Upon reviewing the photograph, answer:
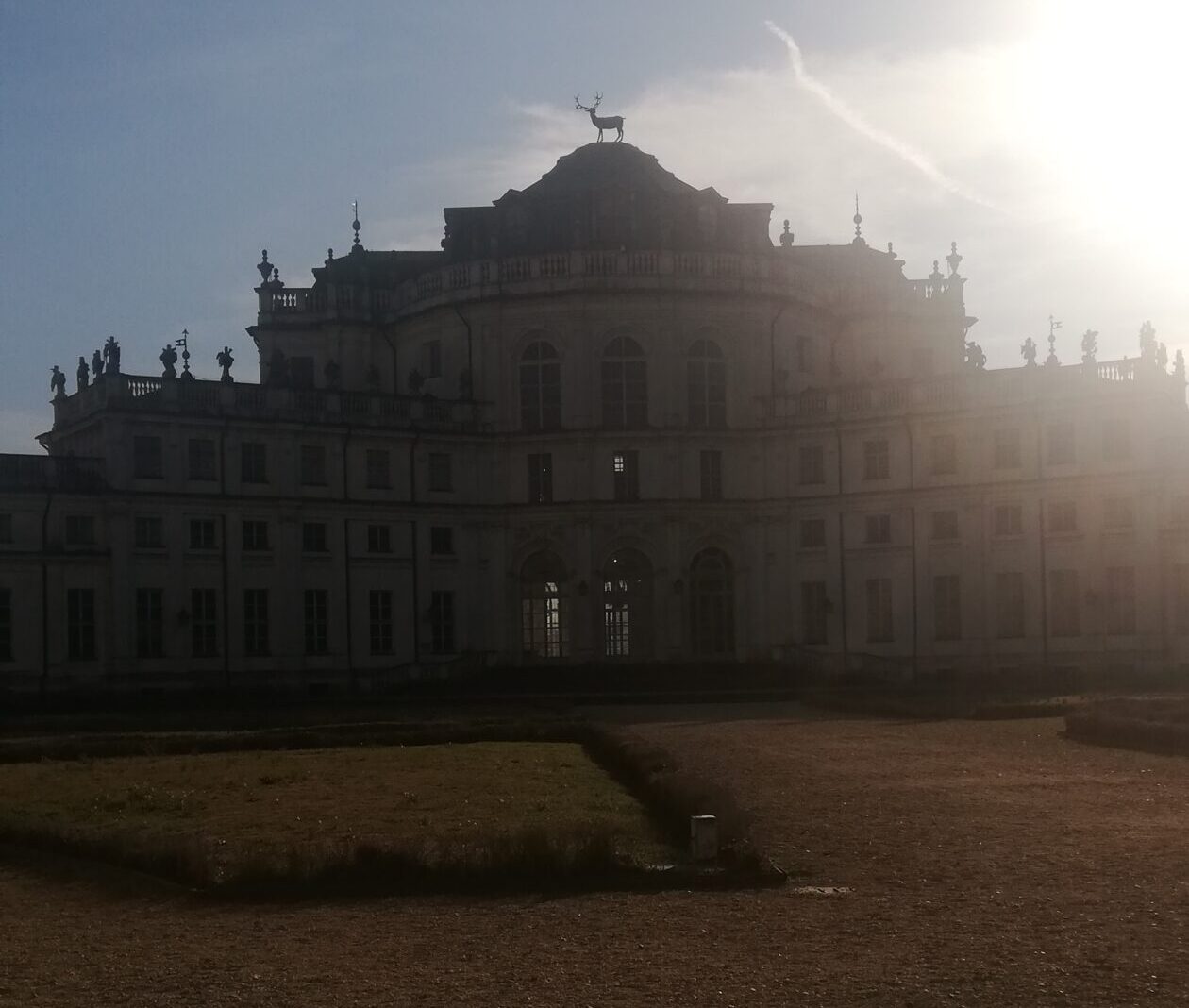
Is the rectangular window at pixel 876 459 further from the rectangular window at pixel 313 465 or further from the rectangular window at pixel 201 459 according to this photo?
the rectangular window at pixel 201 459

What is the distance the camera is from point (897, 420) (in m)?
75.8

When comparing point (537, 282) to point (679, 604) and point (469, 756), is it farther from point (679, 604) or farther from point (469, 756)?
point (469, 756)

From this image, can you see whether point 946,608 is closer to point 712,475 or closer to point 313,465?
point 712,475

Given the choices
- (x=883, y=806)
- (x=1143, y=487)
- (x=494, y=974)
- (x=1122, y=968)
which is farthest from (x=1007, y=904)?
(x=1143, y=487)

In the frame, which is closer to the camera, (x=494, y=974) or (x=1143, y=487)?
(x=494, y=974)

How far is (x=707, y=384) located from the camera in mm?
80000

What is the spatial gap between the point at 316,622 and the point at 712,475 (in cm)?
1892

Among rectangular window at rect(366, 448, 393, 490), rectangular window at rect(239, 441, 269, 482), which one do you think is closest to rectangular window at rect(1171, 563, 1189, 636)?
rectangular window at rect(366, 448, 393, 490)

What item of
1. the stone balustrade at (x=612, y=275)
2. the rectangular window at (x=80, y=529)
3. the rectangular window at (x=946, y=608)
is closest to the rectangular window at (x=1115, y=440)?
the rectangular window at (x=946, y=608)

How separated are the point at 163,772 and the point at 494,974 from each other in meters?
21.3

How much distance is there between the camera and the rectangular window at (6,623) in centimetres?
6325

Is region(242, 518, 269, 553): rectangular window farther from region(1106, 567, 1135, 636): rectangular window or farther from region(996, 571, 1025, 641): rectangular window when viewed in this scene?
region(1106, 567, 1135, 636): rectangular window

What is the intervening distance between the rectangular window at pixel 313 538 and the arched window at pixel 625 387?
1376 cm

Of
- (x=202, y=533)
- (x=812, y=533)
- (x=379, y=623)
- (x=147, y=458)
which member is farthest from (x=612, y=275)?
(x=147, y=458)
